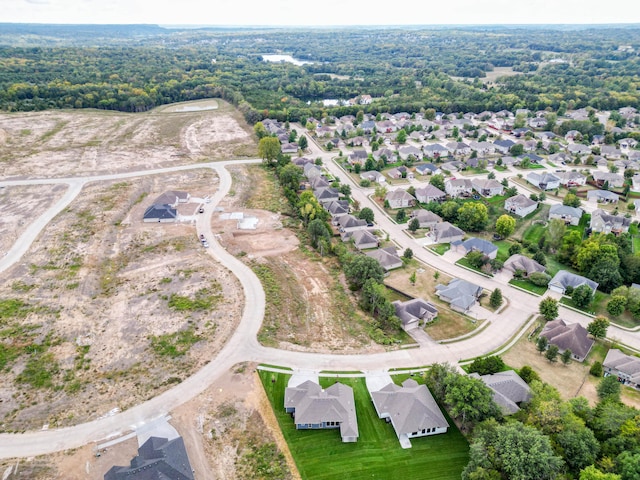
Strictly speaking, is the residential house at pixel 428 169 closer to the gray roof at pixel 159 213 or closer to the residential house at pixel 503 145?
the residential house at pixel 503 145

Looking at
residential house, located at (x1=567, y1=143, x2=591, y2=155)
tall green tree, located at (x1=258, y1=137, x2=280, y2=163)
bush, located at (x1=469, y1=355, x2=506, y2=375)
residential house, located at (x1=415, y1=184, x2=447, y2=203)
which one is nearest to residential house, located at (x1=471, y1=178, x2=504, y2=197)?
residential house, located at (x1=415, y1=184, x2=447, y2=203)

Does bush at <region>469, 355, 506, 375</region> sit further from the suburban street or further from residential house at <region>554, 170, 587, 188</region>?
residential house at <region>554, 170, 587, 188</region>

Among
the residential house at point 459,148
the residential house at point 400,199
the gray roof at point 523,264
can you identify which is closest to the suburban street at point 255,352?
the gray roof at point 523,264

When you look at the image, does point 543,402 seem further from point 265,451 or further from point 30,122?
point 30,122

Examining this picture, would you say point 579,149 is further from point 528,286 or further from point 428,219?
point 528,286

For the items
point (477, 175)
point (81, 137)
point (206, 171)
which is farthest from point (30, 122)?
point (477, 175)

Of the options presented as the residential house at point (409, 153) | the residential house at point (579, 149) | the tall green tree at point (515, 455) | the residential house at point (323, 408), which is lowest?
the residential house at point (323, 408)

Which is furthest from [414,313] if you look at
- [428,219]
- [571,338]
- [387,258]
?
[428,219]
